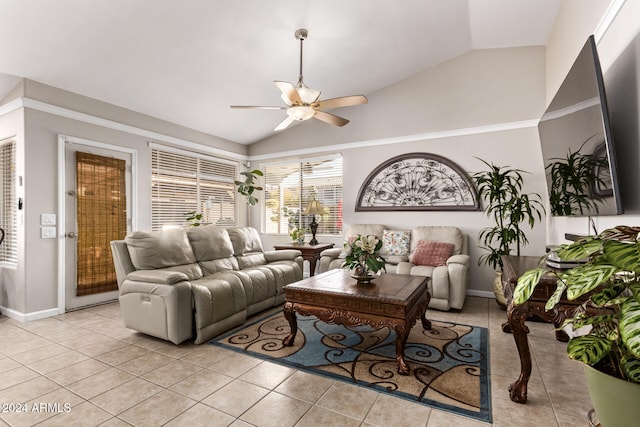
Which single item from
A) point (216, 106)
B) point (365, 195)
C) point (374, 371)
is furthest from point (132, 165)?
point (374, 371)

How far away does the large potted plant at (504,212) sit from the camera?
3783mm

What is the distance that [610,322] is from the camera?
3.37 ft

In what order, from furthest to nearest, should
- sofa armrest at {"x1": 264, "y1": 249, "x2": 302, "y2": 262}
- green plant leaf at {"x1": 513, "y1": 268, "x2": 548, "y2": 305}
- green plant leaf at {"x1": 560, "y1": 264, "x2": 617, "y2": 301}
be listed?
sofa armrest at {"x1": 264, "y1": 249, "x2": 302, "y2": 262}
green plant leaf at {"x1": 513, "y1": 268, "x2": 548, "y2": 305}
green plant leaf at {"x1": 560, "y1": 264, "x2": 617, "y2": 301}

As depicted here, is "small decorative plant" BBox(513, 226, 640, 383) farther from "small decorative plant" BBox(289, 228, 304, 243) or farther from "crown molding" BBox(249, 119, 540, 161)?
"small decorative plant" BBox(289, 228, 304, 243)

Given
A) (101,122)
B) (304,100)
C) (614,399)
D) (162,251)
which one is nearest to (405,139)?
(304,100)

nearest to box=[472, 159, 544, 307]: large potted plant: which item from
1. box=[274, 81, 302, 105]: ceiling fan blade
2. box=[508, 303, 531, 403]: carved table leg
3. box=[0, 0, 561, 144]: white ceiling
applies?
box=[0, 0, 561, 144]: white ceiling

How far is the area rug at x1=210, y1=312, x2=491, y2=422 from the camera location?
6.64 ft

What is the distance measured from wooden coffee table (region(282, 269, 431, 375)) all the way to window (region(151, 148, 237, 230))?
10.3ft

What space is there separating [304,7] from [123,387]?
3.55m

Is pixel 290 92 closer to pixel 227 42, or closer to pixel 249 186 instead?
pixel 227 42

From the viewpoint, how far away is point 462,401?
1.93 m

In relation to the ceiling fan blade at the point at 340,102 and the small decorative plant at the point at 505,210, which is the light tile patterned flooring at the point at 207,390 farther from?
the ceiling fan blade at the point at 340,102

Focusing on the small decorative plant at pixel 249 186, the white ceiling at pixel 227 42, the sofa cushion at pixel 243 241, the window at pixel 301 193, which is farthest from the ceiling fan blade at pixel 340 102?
the small decorative plant at pixel 249 186

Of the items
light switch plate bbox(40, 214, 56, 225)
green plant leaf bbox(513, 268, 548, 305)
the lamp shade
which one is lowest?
green plant leaf bbox(513, 268, 548, 305)
